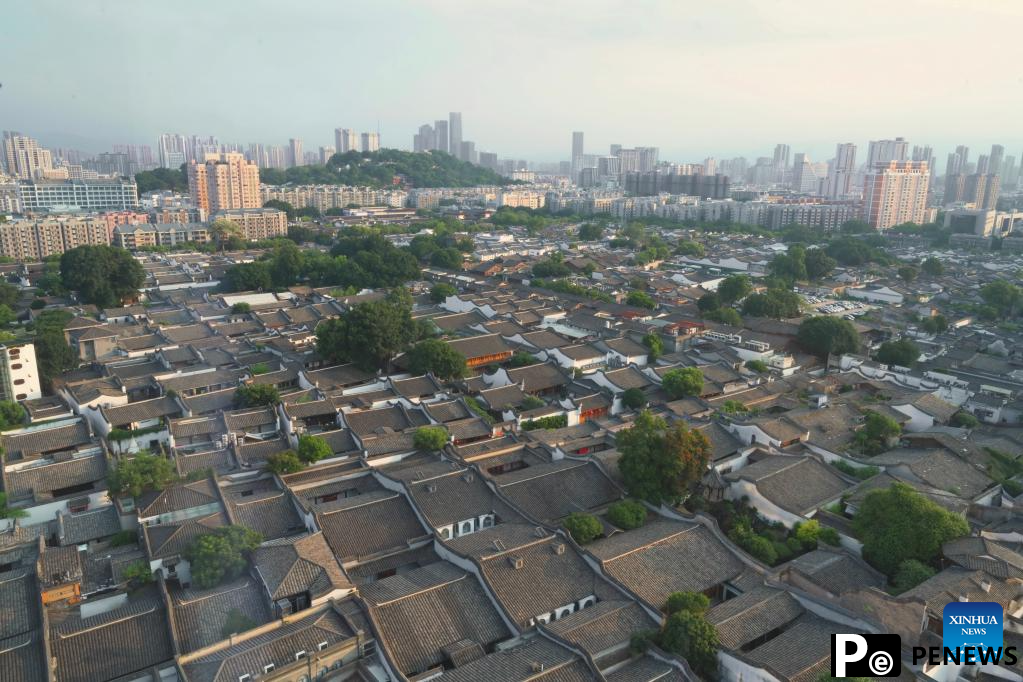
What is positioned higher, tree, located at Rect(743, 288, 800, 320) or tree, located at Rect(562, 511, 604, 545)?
tree, located at Rect(743, 288, 800, 320)

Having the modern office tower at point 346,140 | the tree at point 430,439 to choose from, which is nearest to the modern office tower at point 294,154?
the modern office tower at point 346,140

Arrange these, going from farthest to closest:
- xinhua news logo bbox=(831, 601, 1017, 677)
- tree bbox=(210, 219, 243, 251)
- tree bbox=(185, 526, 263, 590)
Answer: tree bbox=(210, 219, 243, 251), tree bbox=(185, 526, 263, 590), xinhua news logo bbox=(831, 601, 1017, 677)

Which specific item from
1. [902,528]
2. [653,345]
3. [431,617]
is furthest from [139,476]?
[653,345]

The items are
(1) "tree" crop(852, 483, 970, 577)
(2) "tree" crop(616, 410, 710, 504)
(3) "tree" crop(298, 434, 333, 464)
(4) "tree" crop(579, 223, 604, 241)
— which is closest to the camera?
(1) "tree" crop(852, 483, 970, 577)

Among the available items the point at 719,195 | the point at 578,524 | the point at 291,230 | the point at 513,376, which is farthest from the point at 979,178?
the point at 578,524

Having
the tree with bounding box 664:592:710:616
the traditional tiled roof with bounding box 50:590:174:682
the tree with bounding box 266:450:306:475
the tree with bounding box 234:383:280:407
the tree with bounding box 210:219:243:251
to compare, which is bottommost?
the traditional tiled roof with bounding box 50:590:174:682

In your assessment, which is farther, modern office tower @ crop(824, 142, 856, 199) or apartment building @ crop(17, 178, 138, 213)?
modern office tower @ crop(824, 142, 856, 199)

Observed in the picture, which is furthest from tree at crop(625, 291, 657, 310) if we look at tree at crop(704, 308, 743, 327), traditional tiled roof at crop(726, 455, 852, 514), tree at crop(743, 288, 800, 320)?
traditional tiled roof at crop(726, 455, 852, 514)

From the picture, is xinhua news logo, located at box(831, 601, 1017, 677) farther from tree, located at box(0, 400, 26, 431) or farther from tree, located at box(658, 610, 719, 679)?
tree, located at box(0, 400, 26, 431)
